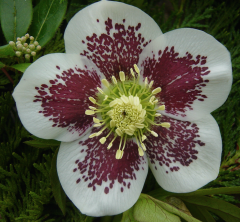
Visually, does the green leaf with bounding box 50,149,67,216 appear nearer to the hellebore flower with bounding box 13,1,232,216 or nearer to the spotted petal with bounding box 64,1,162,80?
the hellebore flower with bounding box 13,1,232,216

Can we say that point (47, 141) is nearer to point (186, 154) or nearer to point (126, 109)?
point (126, 109)

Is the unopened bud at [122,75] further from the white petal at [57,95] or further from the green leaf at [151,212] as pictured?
the green leaf at [151,212]

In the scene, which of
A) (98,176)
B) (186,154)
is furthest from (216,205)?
(98,176)

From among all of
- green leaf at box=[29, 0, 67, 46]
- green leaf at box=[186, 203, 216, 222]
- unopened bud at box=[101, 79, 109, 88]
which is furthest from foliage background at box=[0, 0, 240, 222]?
unopened bud at box=[101, 79, 109, 88]

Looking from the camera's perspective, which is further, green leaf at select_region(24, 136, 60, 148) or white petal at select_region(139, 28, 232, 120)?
green leaf at select_region(24, 136, 60, 148)

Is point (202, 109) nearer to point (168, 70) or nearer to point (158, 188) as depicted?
point (168, 70)
